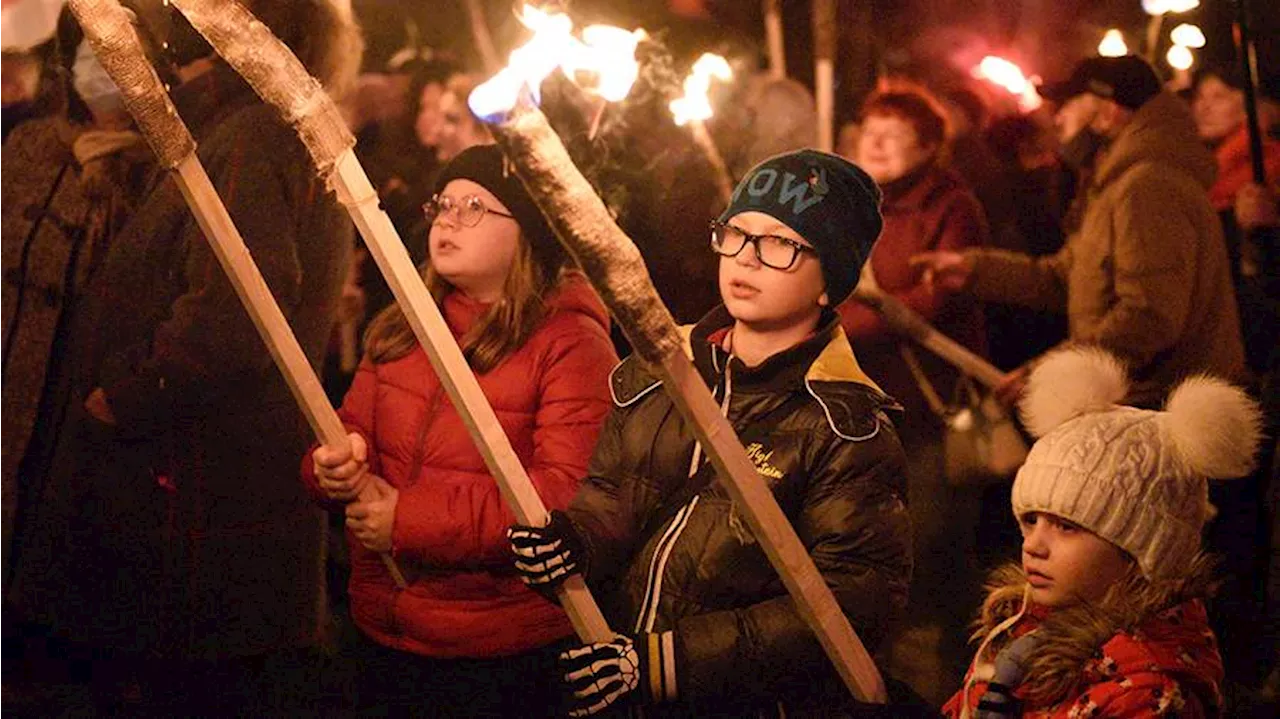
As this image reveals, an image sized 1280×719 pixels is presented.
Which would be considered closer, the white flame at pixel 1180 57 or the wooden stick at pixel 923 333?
the wooden stick at pixel 923 333

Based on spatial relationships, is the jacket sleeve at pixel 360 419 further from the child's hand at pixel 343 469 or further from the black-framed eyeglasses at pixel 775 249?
the black-framed eyeglasses at pixel 775 249

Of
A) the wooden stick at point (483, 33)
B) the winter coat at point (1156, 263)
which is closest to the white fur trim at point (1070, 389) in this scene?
the winter coat at point (1156, 263)

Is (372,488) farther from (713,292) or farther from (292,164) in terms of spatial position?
(713,292)

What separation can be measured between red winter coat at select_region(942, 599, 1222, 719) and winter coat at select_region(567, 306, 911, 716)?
383 millimetres

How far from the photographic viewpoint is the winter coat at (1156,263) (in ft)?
13.5

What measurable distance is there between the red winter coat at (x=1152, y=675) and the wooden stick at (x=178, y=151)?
1.49 meters

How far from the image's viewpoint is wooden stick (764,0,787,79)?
4.68 metres

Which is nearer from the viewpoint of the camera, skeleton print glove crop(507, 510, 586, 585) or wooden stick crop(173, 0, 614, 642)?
wooden stick crop(173, 0, 614, 642)

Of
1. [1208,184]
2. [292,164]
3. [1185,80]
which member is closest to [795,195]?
[292,164]

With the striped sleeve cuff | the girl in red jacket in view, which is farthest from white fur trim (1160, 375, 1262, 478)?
the girl in red jacket

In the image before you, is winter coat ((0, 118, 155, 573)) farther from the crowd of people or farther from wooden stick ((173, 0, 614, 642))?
wooden stick ((173, 0, 614, 642))

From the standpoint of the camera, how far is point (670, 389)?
2656 millimetres

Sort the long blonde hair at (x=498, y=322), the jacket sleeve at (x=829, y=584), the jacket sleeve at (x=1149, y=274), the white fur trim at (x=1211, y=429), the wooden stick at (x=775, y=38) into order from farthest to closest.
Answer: the wooden stick at (x=775, y=38)
the jacket sleeve at (x=1149, y=274)
the long blonde hair at (x=498, y=322)
the jacket sleeve at (x=829, y=584)
the white fur trim at (x=1211, y=429)

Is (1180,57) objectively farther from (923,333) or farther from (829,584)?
(829,584)
